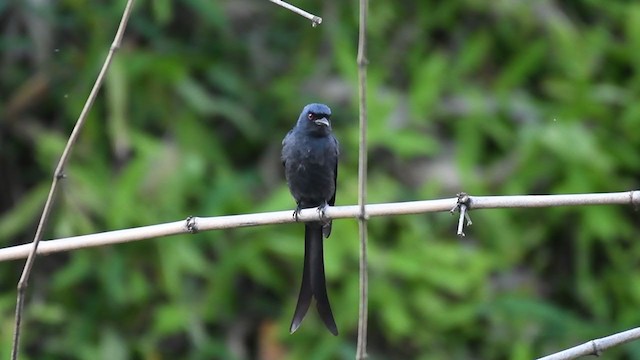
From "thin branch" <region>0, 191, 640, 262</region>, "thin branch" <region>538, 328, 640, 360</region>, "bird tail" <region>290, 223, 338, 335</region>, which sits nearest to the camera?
"thin branch" <region>538, 328, 640, 360</region>

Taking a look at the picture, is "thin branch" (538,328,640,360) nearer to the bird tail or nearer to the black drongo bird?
the bird tail

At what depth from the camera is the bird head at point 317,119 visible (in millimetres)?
4001

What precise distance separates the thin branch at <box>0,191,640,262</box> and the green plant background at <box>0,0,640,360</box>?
7.66ft

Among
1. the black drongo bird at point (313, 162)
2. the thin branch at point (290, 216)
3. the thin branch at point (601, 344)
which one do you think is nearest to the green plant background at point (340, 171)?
the black drongo bird at point (313, 162)

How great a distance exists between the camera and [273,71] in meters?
6.36

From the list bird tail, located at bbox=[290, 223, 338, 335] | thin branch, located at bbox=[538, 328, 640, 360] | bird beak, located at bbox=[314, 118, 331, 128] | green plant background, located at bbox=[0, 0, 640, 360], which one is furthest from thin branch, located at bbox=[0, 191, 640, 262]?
green plant background, located at bbox=[0, 0, 640, 360]

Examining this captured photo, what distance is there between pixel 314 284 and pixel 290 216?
684 mm

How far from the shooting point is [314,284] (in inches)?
143

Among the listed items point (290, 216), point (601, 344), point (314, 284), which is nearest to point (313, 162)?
point (314, 284)

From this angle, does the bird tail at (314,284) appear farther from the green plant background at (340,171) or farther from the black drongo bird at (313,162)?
the green plant background at (340,171)

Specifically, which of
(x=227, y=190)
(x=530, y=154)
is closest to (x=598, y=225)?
(x=530, y=154)

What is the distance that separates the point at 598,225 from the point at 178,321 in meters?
2.33

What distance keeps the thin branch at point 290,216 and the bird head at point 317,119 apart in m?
0.98

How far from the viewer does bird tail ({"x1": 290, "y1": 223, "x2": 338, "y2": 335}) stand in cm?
338
